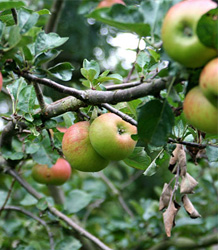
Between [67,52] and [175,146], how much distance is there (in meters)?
2.37

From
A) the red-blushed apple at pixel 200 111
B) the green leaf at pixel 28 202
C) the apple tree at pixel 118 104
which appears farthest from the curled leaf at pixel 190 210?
the green leaf at pixel 28 202

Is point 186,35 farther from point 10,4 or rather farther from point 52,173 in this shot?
point 52,173

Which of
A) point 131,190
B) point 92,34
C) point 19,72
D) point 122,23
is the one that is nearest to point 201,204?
point 131,190

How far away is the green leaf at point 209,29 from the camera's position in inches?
22.4

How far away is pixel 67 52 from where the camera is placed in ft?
10.3

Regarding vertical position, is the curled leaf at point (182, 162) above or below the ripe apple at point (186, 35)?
below

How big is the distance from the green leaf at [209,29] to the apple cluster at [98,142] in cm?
34

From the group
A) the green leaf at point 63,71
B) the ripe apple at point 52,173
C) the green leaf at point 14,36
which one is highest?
the green leaf at point 14,36

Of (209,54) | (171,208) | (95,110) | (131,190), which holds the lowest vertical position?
(131,190)

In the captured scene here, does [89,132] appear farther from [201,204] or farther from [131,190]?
[131,190]

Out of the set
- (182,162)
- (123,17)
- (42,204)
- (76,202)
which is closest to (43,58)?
(123,17)

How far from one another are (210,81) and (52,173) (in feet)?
3.19

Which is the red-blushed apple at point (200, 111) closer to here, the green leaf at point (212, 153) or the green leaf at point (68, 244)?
the green leaf at point (212, 153)

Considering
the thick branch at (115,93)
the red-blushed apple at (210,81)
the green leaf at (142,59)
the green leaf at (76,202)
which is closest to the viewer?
the red-blushed apple at (210,81)
